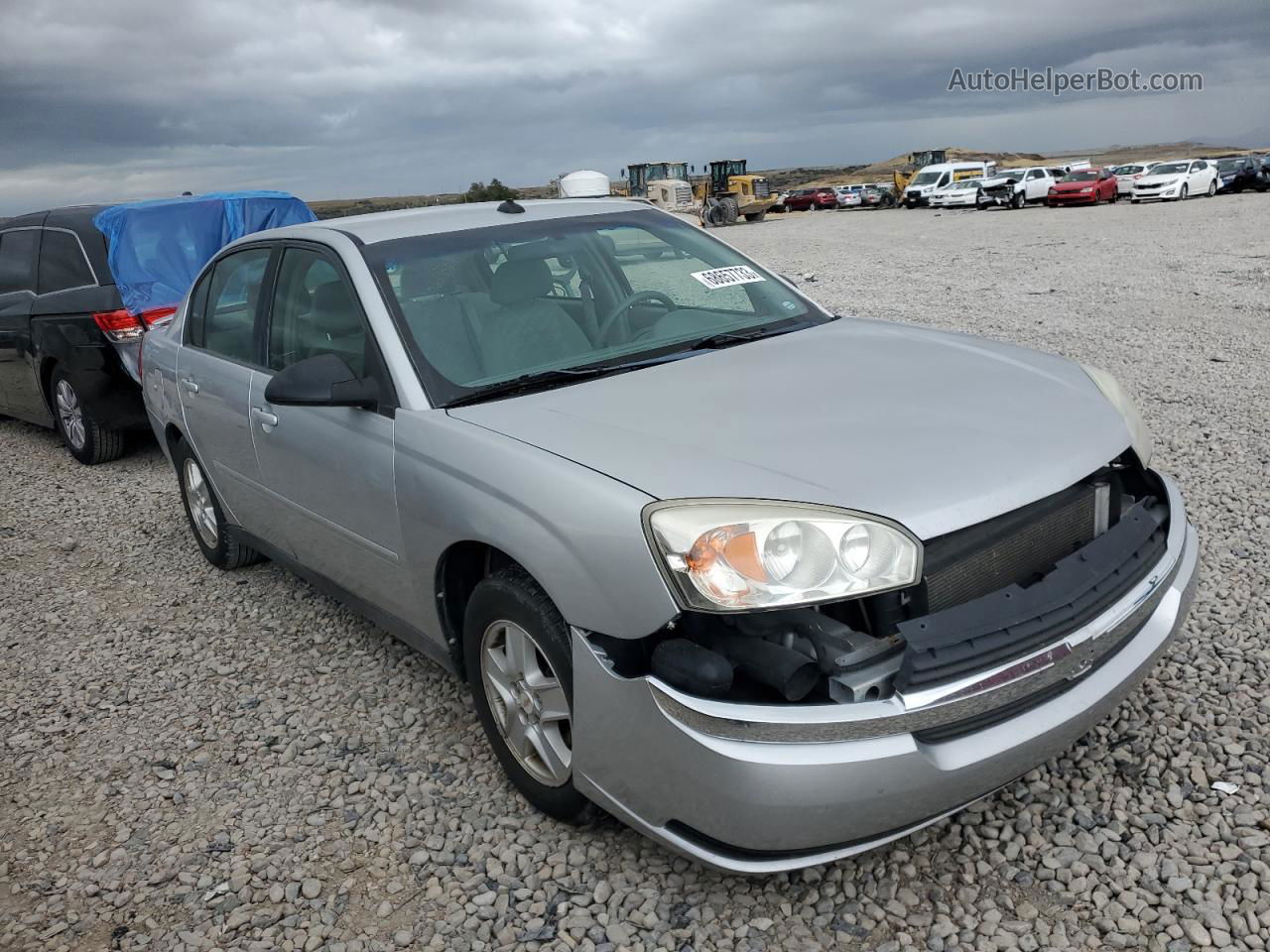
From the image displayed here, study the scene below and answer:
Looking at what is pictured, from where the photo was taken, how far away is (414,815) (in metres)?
3.03

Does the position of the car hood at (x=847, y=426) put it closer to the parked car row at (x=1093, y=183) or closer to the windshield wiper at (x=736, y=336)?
the windshield wiper at (x=736, y=336)

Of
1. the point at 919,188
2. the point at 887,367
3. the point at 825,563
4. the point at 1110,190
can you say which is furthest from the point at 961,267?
the point at 919,188

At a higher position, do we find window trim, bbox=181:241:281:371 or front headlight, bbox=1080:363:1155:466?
window trim, bbox=181:241:281:371

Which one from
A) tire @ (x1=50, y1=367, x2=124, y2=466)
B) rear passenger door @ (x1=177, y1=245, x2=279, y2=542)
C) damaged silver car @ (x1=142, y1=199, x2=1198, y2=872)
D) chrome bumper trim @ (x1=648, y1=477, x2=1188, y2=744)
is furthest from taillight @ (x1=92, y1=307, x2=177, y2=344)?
chrome bumper trim @ (x1=648, y1=477, x2=1188, y2=744)

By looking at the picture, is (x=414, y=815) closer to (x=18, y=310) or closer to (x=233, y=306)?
(x=233, y=306)

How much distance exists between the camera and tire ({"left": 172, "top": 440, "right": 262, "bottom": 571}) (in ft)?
16.1

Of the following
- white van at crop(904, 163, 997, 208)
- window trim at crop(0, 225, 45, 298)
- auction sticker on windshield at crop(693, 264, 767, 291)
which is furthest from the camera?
white van at crop(904, 163, 997, 208)

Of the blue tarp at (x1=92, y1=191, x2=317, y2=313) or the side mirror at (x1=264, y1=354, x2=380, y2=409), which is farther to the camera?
the blue tarp at (x1=92, y1=191, x2=317, y2=313)

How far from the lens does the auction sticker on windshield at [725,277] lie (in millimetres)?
3844

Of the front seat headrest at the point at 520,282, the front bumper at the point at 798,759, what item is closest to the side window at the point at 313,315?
the front seat headrest at the point at 520,282

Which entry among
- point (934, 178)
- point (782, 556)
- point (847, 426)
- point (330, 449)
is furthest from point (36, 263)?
point (934, 178)

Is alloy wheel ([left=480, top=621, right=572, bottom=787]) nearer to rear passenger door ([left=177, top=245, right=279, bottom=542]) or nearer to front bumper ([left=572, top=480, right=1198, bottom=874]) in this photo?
front bumper ([left=572, top=480, right=1198, bottom=874])

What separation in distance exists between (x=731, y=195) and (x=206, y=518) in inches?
1580

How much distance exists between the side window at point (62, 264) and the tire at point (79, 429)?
0.63 meters
